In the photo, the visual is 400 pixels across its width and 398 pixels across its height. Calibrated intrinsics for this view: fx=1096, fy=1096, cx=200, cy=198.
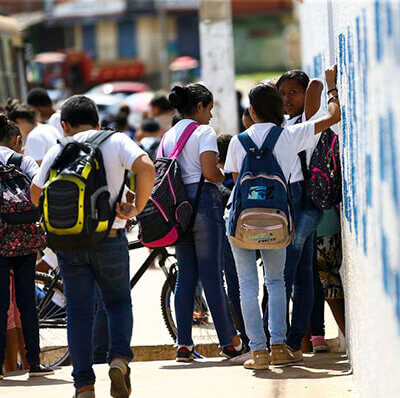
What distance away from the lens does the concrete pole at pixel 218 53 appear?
16.1 metres

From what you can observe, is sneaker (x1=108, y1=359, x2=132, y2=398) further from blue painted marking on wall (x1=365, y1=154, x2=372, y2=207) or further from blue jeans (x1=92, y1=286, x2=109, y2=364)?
blue painted marking on wall (x1=365, y1=154, x2=372, y2=207)

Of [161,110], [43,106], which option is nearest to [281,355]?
[43,106]

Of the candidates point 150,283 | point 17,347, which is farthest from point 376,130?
point 150,283

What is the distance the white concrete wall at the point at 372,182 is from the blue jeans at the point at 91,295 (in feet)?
3.95

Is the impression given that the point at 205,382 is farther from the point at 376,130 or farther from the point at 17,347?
the point at 376,130

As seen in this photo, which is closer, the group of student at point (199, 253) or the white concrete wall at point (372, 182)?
the white concrete wall at point (372, 182)

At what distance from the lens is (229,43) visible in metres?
16.3

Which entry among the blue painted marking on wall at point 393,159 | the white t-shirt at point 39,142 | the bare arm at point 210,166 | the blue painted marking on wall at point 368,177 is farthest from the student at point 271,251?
the white t-shirt at point 39,142

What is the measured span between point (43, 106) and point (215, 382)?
4.37m

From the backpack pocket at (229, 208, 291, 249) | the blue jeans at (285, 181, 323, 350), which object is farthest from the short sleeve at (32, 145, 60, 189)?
the blue jeans at (285, 181, 323, 350)

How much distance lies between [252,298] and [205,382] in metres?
0.56

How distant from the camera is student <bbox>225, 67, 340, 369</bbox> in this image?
614 centimetres

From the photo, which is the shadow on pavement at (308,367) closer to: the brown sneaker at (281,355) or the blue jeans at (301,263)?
the brown sneaker at (281,355)

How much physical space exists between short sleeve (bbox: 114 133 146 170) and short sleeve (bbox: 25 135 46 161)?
3393 mm
